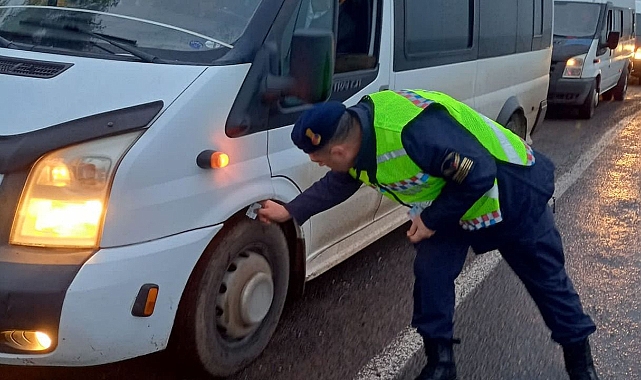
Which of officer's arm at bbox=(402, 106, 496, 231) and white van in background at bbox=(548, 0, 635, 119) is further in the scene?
white van in background at bbox=(548, 0, 635, 119)

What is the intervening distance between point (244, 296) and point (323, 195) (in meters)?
0.58

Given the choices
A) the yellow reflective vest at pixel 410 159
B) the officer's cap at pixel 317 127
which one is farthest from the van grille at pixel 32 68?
the yellow reflective vest at pixel 410 159

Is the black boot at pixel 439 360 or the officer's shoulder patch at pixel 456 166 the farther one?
the black boot at pixel 439 360

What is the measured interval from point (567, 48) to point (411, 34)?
29.6ft

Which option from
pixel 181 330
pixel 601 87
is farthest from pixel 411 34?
pixel 601 87

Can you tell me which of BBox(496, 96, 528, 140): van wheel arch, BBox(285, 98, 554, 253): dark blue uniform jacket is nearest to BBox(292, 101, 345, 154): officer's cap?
BBox(285, 98, 554, 253): dark blue uniform jacket

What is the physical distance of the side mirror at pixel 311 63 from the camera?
132 inches

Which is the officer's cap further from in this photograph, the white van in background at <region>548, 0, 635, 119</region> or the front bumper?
the white van in background at <region>548, 0, 635, 119</region>

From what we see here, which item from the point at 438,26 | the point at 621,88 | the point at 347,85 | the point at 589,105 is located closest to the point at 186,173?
the point at 347,85

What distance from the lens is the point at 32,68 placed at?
3.22 m

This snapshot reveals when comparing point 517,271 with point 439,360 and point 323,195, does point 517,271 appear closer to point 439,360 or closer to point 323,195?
point 439,360

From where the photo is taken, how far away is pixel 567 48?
42.9 feet

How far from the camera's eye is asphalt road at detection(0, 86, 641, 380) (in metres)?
3.82

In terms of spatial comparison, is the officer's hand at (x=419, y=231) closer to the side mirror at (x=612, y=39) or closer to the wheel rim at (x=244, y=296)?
the wheel rim at (x=244, y=296)
